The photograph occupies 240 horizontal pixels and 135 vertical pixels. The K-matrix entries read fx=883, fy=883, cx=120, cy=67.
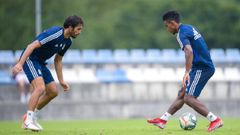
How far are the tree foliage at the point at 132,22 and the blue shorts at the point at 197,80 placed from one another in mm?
41811

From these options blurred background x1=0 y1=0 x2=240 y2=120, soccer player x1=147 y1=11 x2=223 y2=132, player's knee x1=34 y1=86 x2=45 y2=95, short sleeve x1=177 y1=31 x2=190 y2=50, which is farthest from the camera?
blurred background x1=0 y1=0 x2=240 y2=120

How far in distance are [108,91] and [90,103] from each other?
2.31 metres

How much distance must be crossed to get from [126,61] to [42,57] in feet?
66.1

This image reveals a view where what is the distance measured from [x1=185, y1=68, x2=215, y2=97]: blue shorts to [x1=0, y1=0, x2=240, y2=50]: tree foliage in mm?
41811

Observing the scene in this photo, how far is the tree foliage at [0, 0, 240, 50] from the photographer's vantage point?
6203 centimetres

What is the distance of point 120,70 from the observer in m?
34.5

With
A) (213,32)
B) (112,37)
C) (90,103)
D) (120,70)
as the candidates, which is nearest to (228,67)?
(120,70)

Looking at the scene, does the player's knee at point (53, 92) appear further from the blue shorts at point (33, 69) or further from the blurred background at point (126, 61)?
the blurred background at point (126, 61)

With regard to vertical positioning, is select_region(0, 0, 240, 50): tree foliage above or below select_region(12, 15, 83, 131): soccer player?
above

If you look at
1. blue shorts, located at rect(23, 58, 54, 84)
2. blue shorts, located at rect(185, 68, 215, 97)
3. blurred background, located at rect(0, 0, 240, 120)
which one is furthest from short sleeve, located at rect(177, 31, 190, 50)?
blurred background, located at rect(0, 0, 240, 120)

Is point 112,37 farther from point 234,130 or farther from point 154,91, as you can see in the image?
point 234,130

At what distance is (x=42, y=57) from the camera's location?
19047 mm

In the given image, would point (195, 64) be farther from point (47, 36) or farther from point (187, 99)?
point (47, 36)

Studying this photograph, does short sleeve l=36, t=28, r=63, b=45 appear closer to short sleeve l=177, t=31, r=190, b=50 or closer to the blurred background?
short sleeve l=177, t=31, r=190, b=50
